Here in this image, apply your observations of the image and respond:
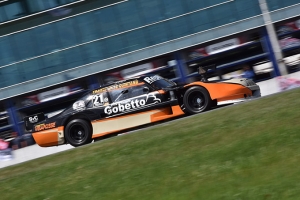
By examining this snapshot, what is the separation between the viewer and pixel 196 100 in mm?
14711

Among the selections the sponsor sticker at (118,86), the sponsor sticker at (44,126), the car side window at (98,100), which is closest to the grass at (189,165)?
the sponsor sticker at (44,126)

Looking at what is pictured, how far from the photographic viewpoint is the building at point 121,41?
27.0 m

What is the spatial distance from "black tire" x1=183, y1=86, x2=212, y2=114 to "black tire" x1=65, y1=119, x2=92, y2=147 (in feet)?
8.40

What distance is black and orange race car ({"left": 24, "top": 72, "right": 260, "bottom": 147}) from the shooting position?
575 inches

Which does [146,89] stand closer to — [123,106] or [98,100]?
[123,106]

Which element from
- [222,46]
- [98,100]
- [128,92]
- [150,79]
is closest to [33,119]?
[98,100]

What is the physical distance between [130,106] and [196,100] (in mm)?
1694

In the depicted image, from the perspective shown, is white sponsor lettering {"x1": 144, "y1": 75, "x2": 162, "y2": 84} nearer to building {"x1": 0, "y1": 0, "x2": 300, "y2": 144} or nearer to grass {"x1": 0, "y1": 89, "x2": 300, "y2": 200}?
grass {"x1": 0, "y1": 89, "x2": 300, "y2": 200}

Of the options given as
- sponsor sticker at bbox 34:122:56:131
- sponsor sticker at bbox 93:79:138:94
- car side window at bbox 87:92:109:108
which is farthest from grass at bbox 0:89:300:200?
sponsor sticker at bbox 93:79:138:94

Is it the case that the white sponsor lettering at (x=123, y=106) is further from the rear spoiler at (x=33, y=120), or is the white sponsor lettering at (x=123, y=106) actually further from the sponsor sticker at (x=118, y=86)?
the rear spoiler at (x=33, y=120)

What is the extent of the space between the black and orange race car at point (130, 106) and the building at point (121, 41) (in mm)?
11714

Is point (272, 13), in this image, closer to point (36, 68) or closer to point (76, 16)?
point (76, 16)

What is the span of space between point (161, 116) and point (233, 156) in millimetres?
6368

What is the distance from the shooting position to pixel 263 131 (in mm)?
9555
